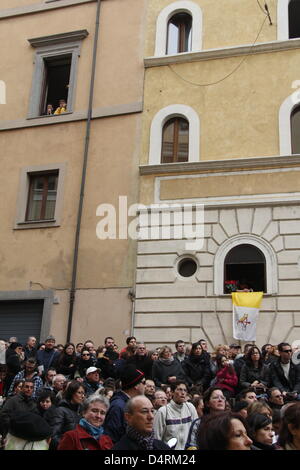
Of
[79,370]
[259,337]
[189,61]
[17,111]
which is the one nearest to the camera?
[79,370]

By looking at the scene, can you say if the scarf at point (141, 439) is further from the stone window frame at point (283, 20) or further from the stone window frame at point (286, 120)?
the stone window frame at point (283, 20)

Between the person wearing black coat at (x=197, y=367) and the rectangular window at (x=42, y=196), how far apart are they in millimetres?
8406

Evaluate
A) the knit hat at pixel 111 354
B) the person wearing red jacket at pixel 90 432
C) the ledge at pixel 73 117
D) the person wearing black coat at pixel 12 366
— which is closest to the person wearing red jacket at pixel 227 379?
the knit hat at pixel 111 354

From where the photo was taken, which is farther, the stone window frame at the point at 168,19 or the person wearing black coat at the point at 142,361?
the stone window frame at the point at 168,19

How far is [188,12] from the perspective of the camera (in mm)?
19250

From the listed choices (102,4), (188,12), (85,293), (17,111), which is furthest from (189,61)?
(85,293)

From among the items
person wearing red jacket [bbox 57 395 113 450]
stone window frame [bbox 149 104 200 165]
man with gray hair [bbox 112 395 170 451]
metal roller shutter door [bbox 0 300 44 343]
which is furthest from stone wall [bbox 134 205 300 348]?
man with gray hair [bbox 112 395 170 451]

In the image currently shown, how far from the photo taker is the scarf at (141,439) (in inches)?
197

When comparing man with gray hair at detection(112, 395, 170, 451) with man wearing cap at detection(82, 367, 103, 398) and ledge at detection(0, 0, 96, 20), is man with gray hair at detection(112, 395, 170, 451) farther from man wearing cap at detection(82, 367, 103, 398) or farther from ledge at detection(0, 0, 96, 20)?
ledge at detection(0, 0, 96, 20)

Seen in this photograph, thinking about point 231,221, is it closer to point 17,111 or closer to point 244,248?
point 244,248

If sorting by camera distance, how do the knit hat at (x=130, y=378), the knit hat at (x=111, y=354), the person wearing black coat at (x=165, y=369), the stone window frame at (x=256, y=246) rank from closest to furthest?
the knit hat at (x=130, y=378) → the person wearing black coat at (x=165, y=369) → the knit hat at (x=111, y=354) → the stone window frame at (x=256, y=246)

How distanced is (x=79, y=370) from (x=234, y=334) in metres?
4.53

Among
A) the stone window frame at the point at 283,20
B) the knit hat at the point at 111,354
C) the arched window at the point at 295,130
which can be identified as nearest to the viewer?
the knit hat at the point at 111,354

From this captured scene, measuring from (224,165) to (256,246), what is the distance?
2496mm
